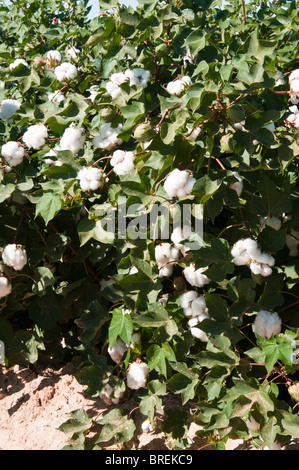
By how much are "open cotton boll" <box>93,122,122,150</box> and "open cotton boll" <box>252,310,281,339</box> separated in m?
0.72

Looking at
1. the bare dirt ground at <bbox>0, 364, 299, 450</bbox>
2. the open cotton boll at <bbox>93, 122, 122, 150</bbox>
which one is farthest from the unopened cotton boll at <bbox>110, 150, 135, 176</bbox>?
the bare dirt ground at <bbox>0, 364, 299, 450</bbox>

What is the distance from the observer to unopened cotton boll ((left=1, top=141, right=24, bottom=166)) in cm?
180

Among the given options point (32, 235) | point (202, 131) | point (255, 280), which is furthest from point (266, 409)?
point (32, 235)

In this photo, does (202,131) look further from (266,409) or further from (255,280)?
(266,409)

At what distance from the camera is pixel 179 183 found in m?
1.42

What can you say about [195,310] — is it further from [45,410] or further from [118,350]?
[45,410]

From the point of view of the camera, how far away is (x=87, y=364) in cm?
209

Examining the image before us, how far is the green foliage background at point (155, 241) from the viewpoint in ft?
4.99

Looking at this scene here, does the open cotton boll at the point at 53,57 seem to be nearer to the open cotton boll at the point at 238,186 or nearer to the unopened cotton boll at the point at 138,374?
the open cotton boll at the point at 238,186

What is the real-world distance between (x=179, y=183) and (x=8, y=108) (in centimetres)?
94

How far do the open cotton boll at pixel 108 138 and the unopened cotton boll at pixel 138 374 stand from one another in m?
0.73

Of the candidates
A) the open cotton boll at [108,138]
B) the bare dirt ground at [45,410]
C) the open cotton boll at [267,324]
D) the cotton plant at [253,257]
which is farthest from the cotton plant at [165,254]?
the bare dirt ground at [45,410]

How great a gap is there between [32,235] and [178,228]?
2.31 ft

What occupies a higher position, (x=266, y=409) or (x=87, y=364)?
(x=266, y=409)
